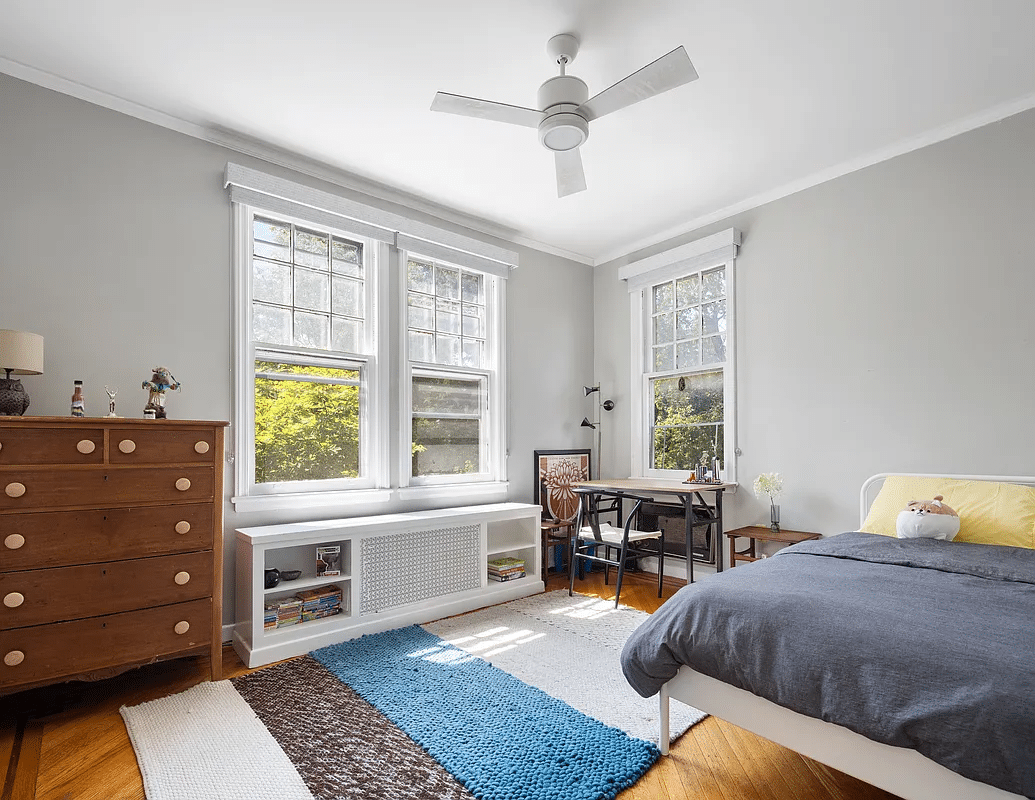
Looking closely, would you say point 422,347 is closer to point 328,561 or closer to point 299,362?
point 299,362

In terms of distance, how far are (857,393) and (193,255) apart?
3.88 meters

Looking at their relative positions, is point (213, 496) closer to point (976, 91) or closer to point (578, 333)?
point (578, 333)

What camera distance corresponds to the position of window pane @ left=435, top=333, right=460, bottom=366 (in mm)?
4199

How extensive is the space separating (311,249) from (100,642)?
2317 millimetres

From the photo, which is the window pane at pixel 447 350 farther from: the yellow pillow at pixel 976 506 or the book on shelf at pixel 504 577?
the yellow pillow at pixel 976 506

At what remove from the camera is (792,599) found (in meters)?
1.77

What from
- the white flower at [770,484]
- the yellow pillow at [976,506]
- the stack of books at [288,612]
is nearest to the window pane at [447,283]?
the stack of books at [288,612]

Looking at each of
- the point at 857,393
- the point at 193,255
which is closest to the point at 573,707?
the point at 857,393

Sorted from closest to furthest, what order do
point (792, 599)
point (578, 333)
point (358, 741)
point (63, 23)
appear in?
point (792, 599), point (358, 741), point (63, 23), point (578, 333)

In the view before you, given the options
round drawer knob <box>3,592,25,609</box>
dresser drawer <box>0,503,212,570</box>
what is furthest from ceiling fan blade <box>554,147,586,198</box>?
round drawer knob <box>3,592,25,609</box>

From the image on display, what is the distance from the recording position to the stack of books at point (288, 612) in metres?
3.01

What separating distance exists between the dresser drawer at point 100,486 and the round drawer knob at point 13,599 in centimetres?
32

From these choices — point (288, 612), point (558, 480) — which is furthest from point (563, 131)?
point (558, 480)

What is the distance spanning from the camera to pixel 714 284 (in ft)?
14.3
